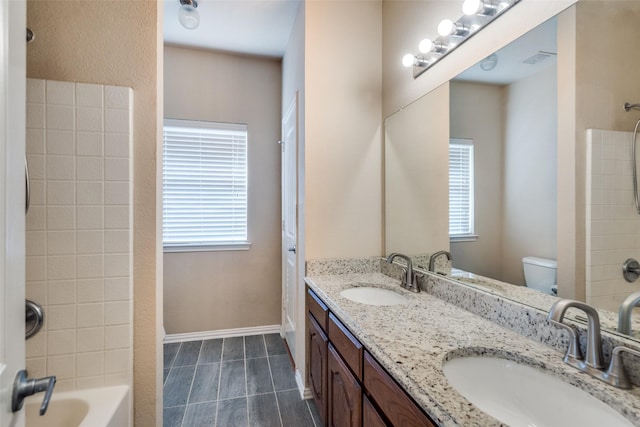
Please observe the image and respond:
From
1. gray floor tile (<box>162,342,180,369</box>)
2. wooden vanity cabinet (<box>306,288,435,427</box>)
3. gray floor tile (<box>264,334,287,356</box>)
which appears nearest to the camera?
wooden vanity cabinet (<box>306,288,435,427</box>)

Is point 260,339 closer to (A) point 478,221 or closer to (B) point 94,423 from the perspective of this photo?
(B) point 94,423

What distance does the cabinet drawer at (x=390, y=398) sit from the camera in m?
0.78

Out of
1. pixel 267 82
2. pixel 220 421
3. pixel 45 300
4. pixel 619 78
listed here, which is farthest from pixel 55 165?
pixel 267 82

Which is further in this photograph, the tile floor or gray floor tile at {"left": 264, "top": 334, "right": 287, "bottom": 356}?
gray floor tile at {"left": 264, "top": 334, "right": 287, "bottom": 356}

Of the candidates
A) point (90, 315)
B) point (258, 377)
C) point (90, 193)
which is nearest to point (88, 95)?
point (90, 193)

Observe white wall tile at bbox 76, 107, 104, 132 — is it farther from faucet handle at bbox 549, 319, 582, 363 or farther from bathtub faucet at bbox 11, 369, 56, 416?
faucet handle at bbox 549, 319, 582, 363

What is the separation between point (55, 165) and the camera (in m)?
1.20

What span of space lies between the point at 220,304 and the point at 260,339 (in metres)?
0.53

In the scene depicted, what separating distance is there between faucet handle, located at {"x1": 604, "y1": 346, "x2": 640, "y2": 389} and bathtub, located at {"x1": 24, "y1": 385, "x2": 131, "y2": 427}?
5.23ft

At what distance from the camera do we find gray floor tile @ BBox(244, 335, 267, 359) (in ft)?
8.59

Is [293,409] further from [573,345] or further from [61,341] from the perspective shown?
[573,345]

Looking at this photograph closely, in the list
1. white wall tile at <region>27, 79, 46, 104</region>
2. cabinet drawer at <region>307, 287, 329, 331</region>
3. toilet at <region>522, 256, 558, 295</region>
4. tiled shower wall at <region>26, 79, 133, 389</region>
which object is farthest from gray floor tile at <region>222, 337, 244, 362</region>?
toilet at <region>522, 256, 558, 295</region>

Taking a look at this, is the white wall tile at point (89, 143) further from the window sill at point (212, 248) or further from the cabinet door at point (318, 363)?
the window sill at point (212, 248)

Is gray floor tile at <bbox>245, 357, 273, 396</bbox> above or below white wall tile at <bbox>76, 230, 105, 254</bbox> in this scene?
below
